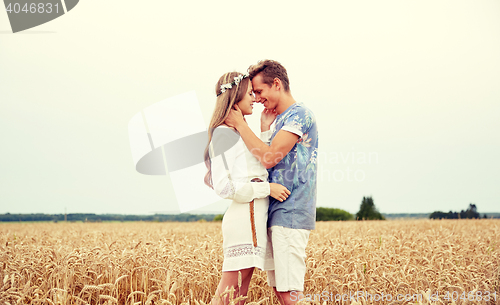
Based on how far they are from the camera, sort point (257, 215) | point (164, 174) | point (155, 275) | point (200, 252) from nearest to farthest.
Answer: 1. point (257, 215)
2. point (155, 275)
3. point (164, 174)
4. point (200, 252)

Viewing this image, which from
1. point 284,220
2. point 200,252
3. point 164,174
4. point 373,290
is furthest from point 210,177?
point 200,252

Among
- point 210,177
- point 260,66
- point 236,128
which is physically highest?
point 260,66

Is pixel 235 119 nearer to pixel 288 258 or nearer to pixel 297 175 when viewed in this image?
pixel 297 175

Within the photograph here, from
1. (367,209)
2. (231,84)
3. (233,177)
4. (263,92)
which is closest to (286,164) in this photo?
(233,177)

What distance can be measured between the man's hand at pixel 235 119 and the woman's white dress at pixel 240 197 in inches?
2.8

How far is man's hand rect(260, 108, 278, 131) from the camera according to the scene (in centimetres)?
350

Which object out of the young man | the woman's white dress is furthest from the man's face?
the woman's white dress

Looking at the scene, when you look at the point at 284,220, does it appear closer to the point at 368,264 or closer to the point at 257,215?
the point at 257,215

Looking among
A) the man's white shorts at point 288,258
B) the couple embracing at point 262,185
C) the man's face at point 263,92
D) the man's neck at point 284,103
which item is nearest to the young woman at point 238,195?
the couple embracing at point 262,185

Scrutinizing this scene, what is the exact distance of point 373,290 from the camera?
138 inches

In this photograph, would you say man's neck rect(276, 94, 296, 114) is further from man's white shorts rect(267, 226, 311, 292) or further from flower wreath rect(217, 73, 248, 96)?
man's white shorts rect(267, 226, 311, 292)

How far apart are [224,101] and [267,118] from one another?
23.3 inches

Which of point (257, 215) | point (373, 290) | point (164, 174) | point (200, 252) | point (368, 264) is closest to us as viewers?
point (257, 215)

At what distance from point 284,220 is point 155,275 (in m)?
2.11
